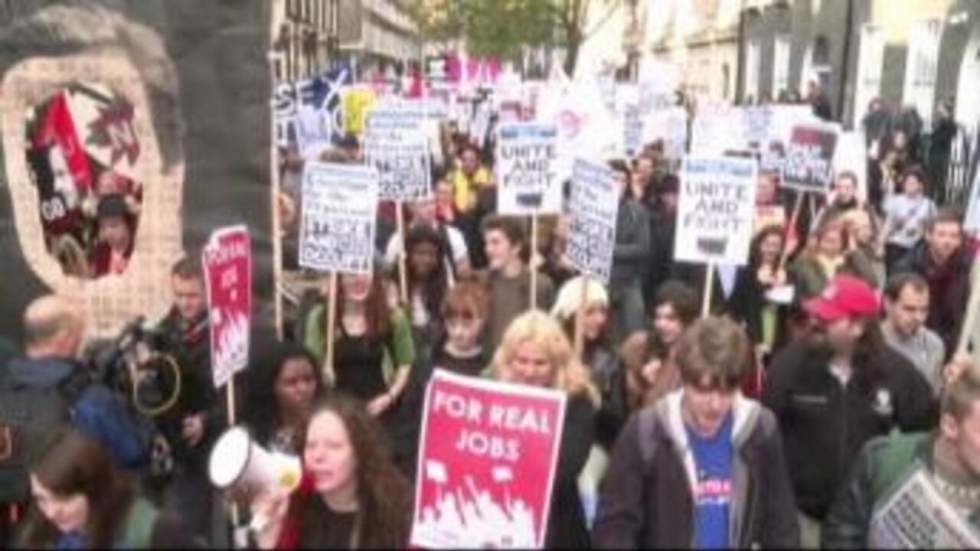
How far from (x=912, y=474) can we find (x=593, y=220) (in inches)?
171

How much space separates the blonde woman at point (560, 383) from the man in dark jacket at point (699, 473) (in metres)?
0.72

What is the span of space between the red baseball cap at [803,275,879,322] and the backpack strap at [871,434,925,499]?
1.40m

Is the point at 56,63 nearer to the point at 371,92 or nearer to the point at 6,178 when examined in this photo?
the point at 6,178

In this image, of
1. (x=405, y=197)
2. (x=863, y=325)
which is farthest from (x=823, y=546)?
(x=405, y=197)

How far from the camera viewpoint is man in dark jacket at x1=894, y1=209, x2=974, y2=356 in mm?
9406

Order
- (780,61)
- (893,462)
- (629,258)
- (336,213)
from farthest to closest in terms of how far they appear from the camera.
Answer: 1. (780,61)
2. (629,258)
3. (336,213)
4. (893,462)

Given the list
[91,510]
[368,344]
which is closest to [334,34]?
[368,344]

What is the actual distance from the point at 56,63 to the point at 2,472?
281cm

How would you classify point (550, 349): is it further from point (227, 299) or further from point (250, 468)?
point (227, 299)

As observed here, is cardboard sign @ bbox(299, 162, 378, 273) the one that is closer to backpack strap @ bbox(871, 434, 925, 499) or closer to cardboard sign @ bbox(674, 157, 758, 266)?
cardboard sign @ bbox(674, 157, 758, 266)

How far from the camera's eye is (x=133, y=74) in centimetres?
871

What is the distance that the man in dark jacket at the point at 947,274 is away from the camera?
30.9 ft

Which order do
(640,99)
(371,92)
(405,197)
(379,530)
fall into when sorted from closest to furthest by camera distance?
(379,530) < (405,197) < (371,92) < (640,99)

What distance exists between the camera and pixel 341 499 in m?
4.65
